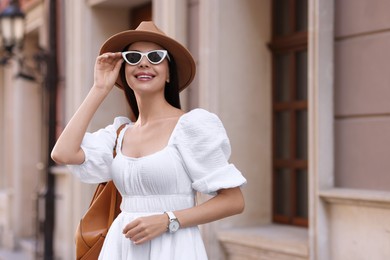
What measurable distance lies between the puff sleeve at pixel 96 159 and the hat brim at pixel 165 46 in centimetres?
39

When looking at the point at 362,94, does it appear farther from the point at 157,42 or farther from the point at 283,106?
the point at 157,42

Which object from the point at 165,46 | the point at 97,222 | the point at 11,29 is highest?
the point at 11,29

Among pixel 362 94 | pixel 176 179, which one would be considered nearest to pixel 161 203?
pixel 176 179

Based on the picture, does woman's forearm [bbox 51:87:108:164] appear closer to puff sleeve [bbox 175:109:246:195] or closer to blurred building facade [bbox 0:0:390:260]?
puff sleeve [bbox 175:109:246:195]

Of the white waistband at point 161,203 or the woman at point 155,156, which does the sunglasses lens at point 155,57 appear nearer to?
the woman at point 155,156

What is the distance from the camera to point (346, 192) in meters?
4.53

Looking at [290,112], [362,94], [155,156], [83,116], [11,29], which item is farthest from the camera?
[11,29]

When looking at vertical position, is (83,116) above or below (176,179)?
above

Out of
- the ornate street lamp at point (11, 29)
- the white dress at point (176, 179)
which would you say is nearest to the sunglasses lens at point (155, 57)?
the white dress at point (176, 179)

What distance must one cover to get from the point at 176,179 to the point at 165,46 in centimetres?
56

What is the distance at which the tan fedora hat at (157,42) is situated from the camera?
9.19 ft

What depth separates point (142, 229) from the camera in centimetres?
258

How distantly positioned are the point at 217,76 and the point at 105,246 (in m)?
3.26

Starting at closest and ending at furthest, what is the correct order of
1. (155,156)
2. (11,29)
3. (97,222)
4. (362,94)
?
(155,156)
(97,222)
(362,94)
(11,29)
